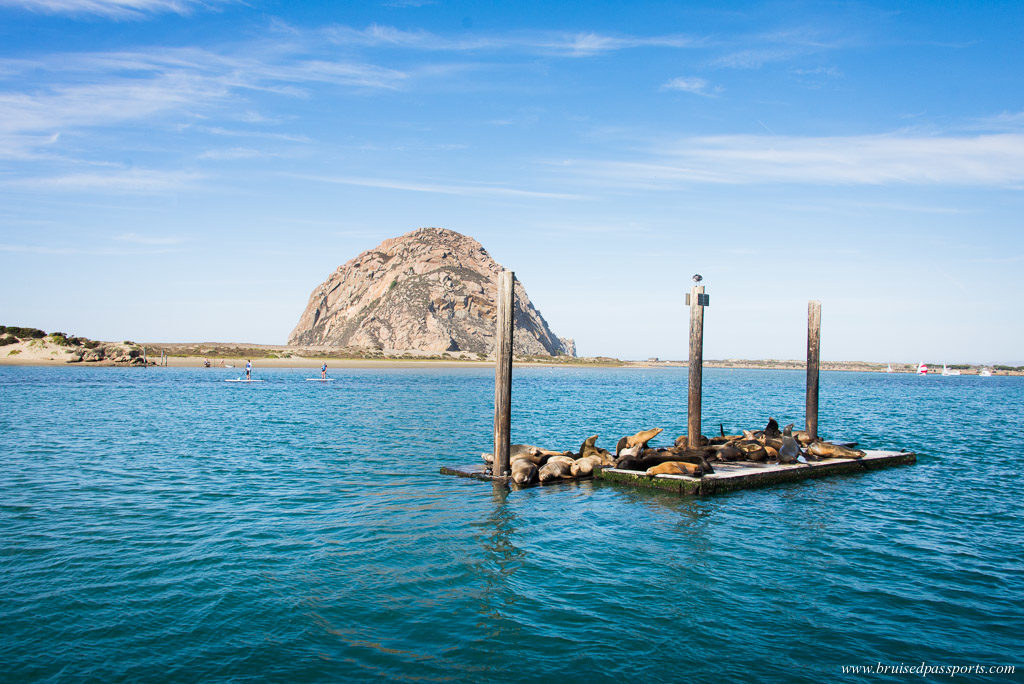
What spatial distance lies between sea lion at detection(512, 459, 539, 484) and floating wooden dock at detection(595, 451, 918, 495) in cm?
220

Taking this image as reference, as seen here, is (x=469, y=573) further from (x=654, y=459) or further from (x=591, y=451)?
(x=591, y=451)

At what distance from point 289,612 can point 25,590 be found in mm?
4103

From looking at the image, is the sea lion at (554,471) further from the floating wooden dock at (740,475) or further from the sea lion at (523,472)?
the floating wooden dock at (740,475)

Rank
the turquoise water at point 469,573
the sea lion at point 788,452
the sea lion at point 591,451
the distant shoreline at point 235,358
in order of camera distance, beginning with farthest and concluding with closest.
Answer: the distant shoreline at point 235,358 < the sea lion at point 788,452 < the sea lion at point 591,451 < the turquoise water at point 469,573

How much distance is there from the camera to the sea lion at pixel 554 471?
744 inches

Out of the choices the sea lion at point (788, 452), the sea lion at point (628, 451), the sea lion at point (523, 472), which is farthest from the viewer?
the sea lion at point (788, 452)

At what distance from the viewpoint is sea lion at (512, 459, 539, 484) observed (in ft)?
60.0

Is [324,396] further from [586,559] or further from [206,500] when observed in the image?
[586,559]

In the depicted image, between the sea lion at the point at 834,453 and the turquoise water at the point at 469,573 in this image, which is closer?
the turquoise water at the point at 469,573

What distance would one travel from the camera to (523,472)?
18.3m

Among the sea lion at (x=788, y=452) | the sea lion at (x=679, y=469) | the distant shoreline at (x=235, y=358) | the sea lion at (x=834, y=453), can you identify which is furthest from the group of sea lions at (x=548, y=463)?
the distant shoreline at (x=235, y=358)

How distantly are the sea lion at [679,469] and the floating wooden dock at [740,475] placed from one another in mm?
173

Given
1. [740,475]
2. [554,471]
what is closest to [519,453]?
[554,471]

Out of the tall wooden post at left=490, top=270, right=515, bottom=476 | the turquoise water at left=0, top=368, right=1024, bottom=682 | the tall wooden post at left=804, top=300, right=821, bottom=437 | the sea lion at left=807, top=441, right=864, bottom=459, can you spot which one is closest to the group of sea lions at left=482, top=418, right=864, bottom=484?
the sea lion at left=807, top=441, right=864, bottom=459
